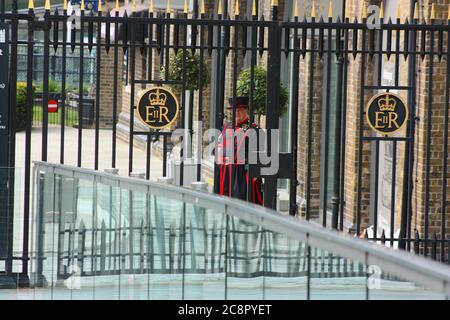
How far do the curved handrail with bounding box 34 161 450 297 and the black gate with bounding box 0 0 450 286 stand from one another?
4.97m

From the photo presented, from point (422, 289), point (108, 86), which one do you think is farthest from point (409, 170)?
point (108, 86)

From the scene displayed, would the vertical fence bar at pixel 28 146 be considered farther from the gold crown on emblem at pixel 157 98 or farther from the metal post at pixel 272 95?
the metal post at pixel 272 95

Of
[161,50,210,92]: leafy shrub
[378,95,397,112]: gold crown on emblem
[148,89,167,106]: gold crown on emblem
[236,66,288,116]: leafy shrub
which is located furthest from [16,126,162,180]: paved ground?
[378,95,397,112]: gold crown on emblem

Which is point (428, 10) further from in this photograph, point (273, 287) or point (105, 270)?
point (273, 287)

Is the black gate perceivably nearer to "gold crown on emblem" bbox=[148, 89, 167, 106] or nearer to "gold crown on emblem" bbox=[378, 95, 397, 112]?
"gold crown on emblem" bbox=[378, 95, 397, 112]

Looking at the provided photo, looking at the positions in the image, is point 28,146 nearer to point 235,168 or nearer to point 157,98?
point 157,98

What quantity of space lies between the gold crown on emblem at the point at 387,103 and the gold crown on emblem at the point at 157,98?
5.90 feet

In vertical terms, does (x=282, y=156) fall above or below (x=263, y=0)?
below

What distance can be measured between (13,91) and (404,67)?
175 inches

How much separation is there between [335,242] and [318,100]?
13.1m

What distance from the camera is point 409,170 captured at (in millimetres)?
12039

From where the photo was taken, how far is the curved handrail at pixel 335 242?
13.9ft

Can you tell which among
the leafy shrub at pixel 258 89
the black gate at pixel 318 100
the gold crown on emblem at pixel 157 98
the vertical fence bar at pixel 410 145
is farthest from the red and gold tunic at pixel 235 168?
the leafy shrub at pixel 258 89

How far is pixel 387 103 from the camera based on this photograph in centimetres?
1191
